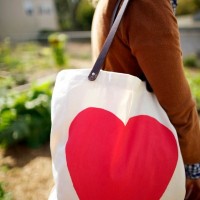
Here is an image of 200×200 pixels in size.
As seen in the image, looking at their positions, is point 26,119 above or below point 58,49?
above

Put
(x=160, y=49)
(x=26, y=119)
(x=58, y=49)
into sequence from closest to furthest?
(x=160, y=49) → (x=26, y=119) → (x=58, y=49)

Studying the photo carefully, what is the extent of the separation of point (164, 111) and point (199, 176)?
1.76 feet

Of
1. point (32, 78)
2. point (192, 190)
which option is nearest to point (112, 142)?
point (192, 190)

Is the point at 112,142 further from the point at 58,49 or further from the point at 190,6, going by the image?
the point at 190,6

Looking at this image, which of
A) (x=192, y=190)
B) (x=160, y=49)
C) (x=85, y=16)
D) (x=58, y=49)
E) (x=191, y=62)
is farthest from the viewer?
(x=85, y=16)

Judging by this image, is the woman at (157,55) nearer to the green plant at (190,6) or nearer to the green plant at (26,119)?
the green plant at (26,119)

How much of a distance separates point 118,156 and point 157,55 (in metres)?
0.45

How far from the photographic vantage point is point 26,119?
3449 millimetres

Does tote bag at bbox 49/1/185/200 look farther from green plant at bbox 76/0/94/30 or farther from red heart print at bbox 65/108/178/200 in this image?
green plant at bbox 76/0/94/30

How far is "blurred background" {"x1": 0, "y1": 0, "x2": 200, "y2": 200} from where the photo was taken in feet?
9.57

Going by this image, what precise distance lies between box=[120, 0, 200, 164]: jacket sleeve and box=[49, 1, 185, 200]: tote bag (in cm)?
6

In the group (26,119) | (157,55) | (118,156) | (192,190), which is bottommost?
(26,119)

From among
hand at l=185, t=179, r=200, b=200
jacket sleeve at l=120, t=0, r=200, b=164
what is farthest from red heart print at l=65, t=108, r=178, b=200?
hand at l=185, t=179, r=200, b=200

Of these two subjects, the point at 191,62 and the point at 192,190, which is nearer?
the point at 192,190
